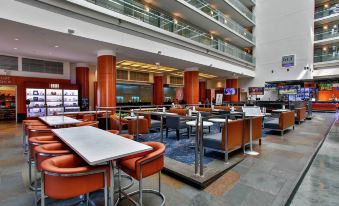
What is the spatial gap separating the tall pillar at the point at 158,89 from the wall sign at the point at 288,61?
11683mm

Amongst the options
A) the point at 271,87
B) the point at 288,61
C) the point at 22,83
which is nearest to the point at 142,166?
the point at 22,83

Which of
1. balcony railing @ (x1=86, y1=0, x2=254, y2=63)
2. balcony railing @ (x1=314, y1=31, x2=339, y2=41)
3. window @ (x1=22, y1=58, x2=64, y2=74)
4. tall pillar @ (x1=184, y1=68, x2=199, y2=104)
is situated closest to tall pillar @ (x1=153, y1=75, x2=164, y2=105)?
tall pillar @ (x1=184, y1=68, x2=199, y2=104)

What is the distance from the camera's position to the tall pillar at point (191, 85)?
42.9ft

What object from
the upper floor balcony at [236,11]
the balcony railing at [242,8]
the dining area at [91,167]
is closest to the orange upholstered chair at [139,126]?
the dining area at [91,167]

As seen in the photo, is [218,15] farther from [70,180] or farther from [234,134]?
[70,180]

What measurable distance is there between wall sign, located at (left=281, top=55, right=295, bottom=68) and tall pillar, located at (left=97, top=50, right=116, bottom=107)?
639 inches

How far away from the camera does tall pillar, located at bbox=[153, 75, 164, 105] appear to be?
16.8m

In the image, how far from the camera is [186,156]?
4145mm

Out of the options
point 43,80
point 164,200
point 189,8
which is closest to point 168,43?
point 189,8

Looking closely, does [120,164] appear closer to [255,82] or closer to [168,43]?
[168,43]

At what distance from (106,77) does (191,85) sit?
6.72m

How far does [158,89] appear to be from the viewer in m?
16.9

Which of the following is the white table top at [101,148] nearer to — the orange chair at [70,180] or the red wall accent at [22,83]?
the orange chair at [70,180]

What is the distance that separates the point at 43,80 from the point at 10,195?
952 cm
